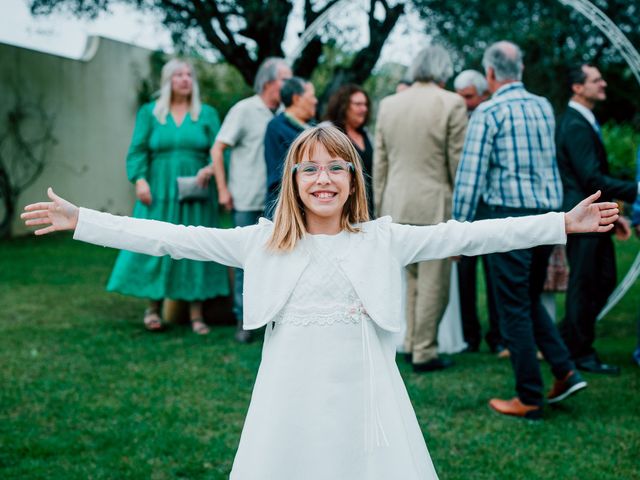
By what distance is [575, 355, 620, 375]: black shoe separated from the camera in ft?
18.0

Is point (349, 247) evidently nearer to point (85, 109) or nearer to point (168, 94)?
point (168, 94)

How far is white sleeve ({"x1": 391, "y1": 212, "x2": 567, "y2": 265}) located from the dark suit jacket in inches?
110

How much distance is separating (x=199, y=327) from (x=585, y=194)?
316 centimetres

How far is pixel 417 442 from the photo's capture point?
2633mm

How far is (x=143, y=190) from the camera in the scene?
645 centimetres

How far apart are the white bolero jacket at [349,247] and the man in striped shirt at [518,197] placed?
5.60 feet

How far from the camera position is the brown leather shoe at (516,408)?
4.43 metres

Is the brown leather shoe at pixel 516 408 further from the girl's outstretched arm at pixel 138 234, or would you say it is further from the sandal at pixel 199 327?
the sandal at pixel 199 327

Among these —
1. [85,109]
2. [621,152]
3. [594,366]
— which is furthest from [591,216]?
[621,152]

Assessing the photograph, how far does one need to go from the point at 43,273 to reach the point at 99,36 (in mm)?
7644

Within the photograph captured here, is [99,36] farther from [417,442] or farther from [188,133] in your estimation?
[417,442]

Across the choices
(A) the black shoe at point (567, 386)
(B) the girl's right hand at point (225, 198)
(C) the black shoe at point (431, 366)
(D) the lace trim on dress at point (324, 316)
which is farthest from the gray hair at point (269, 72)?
(D) the lace trim on dress at point (324, 316)

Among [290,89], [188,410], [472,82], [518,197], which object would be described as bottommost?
[188,410]

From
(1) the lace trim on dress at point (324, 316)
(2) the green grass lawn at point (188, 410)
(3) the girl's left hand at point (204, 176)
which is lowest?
Answer: (2) the green grass lawn at point (188, 410)
